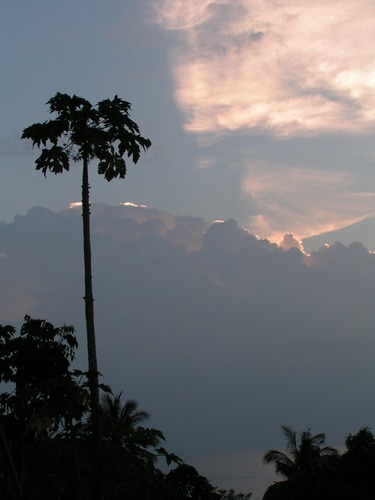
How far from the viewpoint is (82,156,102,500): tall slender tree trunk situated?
1129 inches

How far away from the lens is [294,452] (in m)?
71.4

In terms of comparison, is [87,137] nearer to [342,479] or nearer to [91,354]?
[91,354]

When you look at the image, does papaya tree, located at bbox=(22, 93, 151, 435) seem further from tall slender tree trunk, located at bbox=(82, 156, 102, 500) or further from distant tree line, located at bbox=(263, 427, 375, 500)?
distant tree line, located at bbox=(263, 427, 375, 500)

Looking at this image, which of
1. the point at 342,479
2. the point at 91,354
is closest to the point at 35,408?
the point at 91,354

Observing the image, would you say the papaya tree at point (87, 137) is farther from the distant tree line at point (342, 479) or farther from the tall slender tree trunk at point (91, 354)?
the distant tree line at point (342, 479)

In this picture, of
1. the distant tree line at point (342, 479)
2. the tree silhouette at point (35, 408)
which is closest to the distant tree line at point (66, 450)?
the tree silhouette at point (35, 408)

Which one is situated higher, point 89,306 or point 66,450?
point 89,306

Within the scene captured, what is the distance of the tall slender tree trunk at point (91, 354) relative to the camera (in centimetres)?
2867

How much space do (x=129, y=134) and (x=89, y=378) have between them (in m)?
11.4

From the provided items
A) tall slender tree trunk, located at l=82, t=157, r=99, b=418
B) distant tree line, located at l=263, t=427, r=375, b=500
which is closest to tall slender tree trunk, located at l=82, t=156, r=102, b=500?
tall slender tree trunk, located at l=82, t=157, r=99, b=418

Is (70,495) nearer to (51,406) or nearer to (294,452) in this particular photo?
(51,406)

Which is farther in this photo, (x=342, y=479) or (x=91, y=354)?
(x=342, y=479)

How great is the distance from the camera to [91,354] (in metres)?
34.0

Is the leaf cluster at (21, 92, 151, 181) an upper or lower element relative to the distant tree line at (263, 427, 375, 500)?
upper
